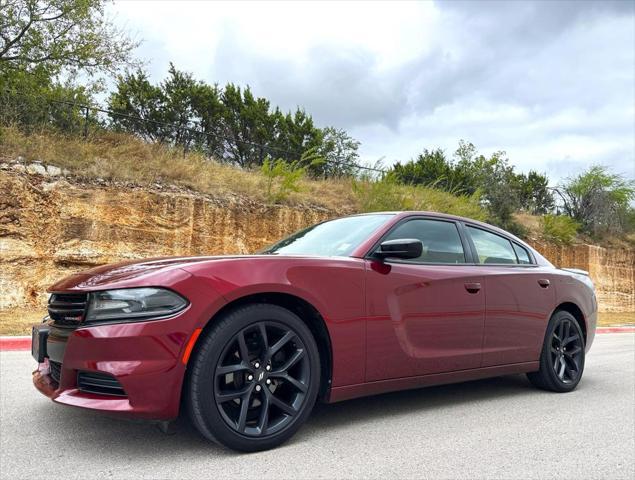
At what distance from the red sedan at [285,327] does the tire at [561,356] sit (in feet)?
1.15

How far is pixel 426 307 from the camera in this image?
12.7ft

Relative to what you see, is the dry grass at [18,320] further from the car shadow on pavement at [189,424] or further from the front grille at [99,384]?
the front grille at [99,384]

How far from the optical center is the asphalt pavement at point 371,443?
285cm

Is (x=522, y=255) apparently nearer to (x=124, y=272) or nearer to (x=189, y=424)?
(x=189, y=424)

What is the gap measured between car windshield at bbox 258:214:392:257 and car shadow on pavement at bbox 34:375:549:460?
1196 millimetres

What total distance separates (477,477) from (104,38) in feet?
51.4

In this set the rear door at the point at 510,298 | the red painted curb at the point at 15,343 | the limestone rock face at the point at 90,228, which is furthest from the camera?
the limestone rock face at the point at 90,228

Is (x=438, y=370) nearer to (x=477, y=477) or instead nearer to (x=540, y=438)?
(x=540, y=438)

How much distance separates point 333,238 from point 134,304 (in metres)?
1.71

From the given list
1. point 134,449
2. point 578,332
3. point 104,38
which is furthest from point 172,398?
point 104,38

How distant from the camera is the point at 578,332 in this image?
5.24 metres

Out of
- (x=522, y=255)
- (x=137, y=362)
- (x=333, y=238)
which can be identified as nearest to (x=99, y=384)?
(x=137, y=362)

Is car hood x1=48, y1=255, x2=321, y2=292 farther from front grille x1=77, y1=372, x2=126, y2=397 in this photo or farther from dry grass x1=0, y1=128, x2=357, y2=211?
dry grass x1=0, y1=128, x2=357, y2=211

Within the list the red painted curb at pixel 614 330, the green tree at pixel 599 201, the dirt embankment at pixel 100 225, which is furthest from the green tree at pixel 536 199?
the dirt embankment at pixel 100 225
